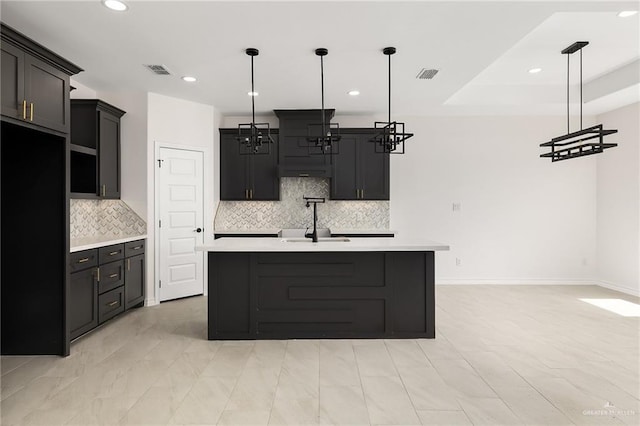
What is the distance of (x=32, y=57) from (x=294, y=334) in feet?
→ 10.4

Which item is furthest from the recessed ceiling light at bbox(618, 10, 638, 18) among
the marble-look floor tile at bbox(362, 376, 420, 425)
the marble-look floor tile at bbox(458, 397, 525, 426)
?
the marble-look floor tile at bbox(362, 376, 420, 425)

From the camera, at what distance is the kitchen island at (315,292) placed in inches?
144

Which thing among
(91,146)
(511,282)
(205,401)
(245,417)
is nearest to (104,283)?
(91,146)

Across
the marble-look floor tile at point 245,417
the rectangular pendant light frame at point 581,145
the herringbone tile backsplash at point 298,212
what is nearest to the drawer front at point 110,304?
the herringbone tile backsplash at point 298,212

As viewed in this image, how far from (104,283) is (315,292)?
2.27 metres

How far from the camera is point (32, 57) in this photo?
292 centimetres

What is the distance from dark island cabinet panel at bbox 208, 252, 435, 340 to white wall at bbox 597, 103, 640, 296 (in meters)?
4.01

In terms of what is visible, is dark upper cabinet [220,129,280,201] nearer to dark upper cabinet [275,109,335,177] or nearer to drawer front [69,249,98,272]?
dark upper cabinet [275,109,335,177]

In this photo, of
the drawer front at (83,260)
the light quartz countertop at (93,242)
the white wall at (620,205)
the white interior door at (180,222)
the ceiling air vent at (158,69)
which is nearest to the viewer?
the drawer front at (83,260)

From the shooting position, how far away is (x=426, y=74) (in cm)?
437

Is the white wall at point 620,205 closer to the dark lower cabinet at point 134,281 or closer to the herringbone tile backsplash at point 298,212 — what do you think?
the herringbone tile backsplash at point 298,212

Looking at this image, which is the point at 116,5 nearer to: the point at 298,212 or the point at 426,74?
the point at 426,74

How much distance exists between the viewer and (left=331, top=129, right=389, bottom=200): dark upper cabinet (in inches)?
236

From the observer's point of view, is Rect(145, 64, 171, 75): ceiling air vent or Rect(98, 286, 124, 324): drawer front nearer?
Rect(98, 286, 124, 324): drawer front
